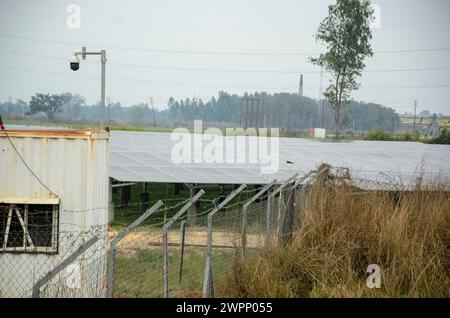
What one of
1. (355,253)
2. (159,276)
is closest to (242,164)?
(159,276)

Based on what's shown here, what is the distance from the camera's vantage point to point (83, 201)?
9.97 meters

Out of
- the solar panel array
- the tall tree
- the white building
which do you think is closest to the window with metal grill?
the white building

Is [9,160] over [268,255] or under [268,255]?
over

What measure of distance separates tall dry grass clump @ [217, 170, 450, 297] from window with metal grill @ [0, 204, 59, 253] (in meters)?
3.72

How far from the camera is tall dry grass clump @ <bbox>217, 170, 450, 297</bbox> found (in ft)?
23.4

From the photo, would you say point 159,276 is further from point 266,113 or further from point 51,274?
point 266,113

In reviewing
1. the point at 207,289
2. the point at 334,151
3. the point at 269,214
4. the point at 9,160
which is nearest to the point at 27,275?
the point at 9,160

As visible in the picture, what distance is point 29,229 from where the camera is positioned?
400 inches

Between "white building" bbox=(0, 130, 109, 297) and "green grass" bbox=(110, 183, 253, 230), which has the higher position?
"white building" bbox=(0, 130, 109, 297)

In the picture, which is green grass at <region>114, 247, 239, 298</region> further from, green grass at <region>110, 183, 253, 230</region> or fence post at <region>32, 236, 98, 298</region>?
green grass at <region>110, 183, 253, 230</region>

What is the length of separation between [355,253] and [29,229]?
5.09 meters
